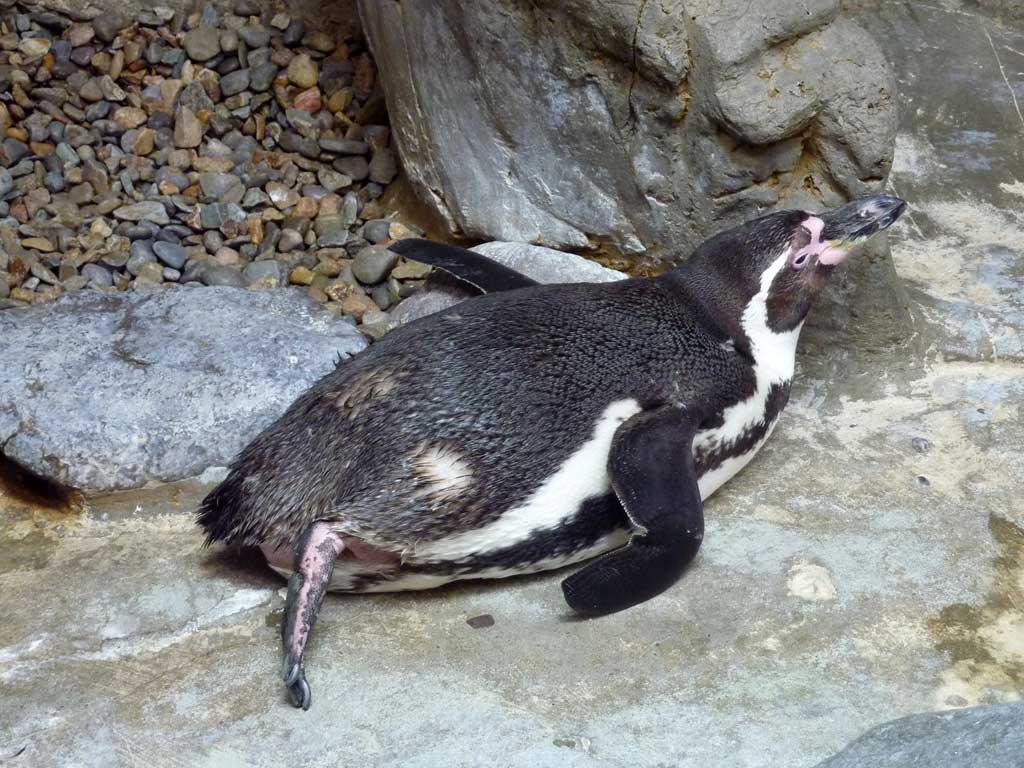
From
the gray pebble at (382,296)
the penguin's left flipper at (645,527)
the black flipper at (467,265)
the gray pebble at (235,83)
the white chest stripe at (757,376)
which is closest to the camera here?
the penguin's left flipper at (645,527)

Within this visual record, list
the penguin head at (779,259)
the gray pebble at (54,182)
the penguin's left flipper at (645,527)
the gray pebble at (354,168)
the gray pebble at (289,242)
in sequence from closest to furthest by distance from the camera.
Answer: the penguin's left flipper at (645,527) → the penguin head at (779,259) → the gray pebble at (289,242) → the gray pebble at (54,182) → the gray pebble at (354,168)

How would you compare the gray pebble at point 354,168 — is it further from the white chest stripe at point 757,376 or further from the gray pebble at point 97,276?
the white chest stripe at point 757,376

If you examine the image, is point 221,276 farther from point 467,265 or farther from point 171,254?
point 467,265

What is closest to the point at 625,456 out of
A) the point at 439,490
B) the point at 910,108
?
the point at 439,490

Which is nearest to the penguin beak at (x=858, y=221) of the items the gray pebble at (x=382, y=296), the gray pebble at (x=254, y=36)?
the gray pebble at (x=382, y=296)

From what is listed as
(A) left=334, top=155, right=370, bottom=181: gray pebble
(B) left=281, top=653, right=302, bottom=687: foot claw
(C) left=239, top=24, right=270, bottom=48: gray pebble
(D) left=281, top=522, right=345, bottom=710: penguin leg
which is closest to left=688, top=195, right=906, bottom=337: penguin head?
(D) left=281, top=522, right=345, bottom=710: penguin leg

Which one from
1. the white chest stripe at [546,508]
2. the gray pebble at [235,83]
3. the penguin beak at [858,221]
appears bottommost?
the white chest stripe at [546,508]

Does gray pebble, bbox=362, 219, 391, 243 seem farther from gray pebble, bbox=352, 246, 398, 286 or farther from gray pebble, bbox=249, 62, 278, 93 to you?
gray pebble, bbox=249, 62, 278, 93

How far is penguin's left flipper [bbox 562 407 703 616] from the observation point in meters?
2.52

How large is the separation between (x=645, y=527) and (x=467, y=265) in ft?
3.82

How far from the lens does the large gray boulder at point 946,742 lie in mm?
1896

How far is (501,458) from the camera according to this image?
8.55 ft

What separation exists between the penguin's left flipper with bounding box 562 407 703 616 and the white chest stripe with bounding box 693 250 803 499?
0.78 ft

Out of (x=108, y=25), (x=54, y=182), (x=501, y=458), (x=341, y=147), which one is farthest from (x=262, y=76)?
(x=501, y=458)
